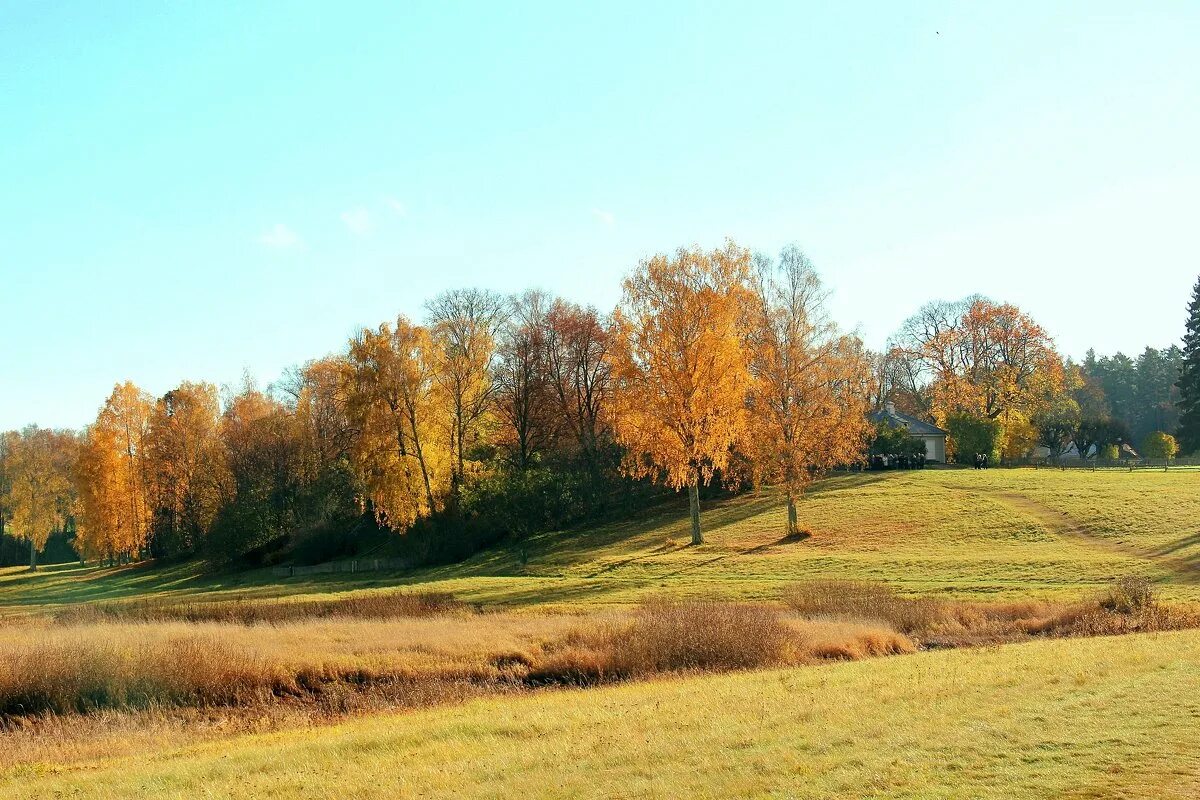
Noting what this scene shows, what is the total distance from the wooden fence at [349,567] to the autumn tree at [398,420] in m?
2.37

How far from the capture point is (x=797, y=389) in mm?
45875

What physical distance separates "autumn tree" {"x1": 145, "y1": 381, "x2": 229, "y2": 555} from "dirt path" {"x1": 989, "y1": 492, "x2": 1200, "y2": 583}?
51.7 metres

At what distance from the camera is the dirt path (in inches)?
1179

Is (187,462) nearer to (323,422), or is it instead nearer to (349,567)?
(323,422)

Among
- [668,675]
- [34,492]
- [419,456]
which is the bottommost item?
[668,675]

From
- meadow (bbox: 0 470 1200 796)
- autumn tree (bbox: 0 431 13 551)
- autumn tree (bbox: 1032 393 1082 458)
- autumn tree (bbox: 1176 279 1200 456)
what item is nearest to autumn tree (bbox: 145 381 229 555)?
autumn tree (bbox: 0 431 13 551)

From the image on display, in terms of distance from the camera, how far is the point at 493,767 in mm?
10609

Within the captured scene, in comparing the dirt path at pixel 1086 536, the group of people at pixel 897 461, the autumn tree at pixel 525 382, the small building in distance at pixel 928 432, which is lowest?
the dirt path at pixel 1086 536

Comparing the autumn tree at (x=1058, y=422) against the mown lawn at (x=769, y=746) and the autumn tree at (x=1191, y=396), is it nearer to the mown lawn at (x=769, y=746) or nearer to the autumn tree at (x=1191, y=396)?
the autumn tree at (x=1191, y=396)

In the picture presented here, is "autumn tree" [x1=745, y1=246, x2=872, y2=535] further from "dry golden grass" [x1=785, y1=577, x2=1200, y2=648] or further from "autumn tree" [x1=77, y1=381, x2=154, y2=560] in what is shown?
"autumn tree" [x1=77, y1=381, x2=154, y2=560]

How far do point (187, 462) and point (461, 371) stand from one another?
81.0 ft

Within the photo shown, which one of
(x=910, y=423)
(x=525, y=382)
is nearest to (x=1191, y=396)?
(x=910, y=423)

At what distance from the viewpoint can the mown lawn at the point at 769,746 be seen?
8.99 metres

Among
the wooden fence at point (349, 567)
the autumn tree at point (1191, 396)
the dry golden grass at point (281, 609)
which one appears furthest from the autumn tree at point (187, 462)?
the autumn tree at point (1191, 396)
